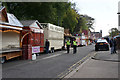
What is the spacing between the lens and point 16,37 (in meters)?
14.1

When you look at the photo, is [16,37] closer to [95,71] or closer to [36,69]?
[36,69]

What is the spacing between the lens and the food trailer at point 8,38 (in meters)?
11.6

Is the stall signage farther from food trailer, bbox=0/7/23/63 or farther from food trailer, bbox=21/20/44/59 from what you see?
food trailer, bbox=0/7/23/63

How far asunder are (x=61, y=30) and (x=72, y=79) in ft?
63.9

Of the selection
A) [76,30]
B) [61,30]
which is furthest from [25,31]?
[76,30]

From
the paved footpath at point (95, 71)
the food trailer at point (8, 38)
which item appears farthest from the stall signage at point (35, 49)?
the paved footpath at point (95, 71)

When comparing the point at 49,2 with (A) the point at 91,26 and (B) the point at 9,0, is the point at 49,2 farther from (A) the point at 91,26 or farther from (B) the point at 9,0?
(A) the point at 91,26

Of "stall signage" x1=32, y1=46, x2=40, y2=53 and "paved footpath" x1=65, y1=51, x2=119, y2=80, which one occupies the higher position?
"stall signage" x1=32, y1=46, x2=40, y2=53

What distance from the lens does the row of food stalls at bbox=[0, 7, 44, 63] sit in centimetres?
1184

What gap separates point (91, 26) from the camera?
Result: 108750 millimetres

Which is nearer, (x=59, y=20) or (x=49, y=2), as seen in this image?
(x=49, y=2)

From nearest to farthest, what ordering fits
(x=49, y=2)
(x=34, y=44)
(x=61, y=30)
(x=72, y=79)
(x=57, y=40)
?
(x=72, y=79), (x=34, y=44), (x=57, y=40), (x=61, y=30), (x=49, y=2)

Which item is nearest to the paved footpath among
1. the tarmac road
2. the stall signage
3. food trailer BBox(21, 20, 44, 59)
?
the tarmac road

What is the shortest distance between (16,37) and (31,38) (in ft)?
7.34
